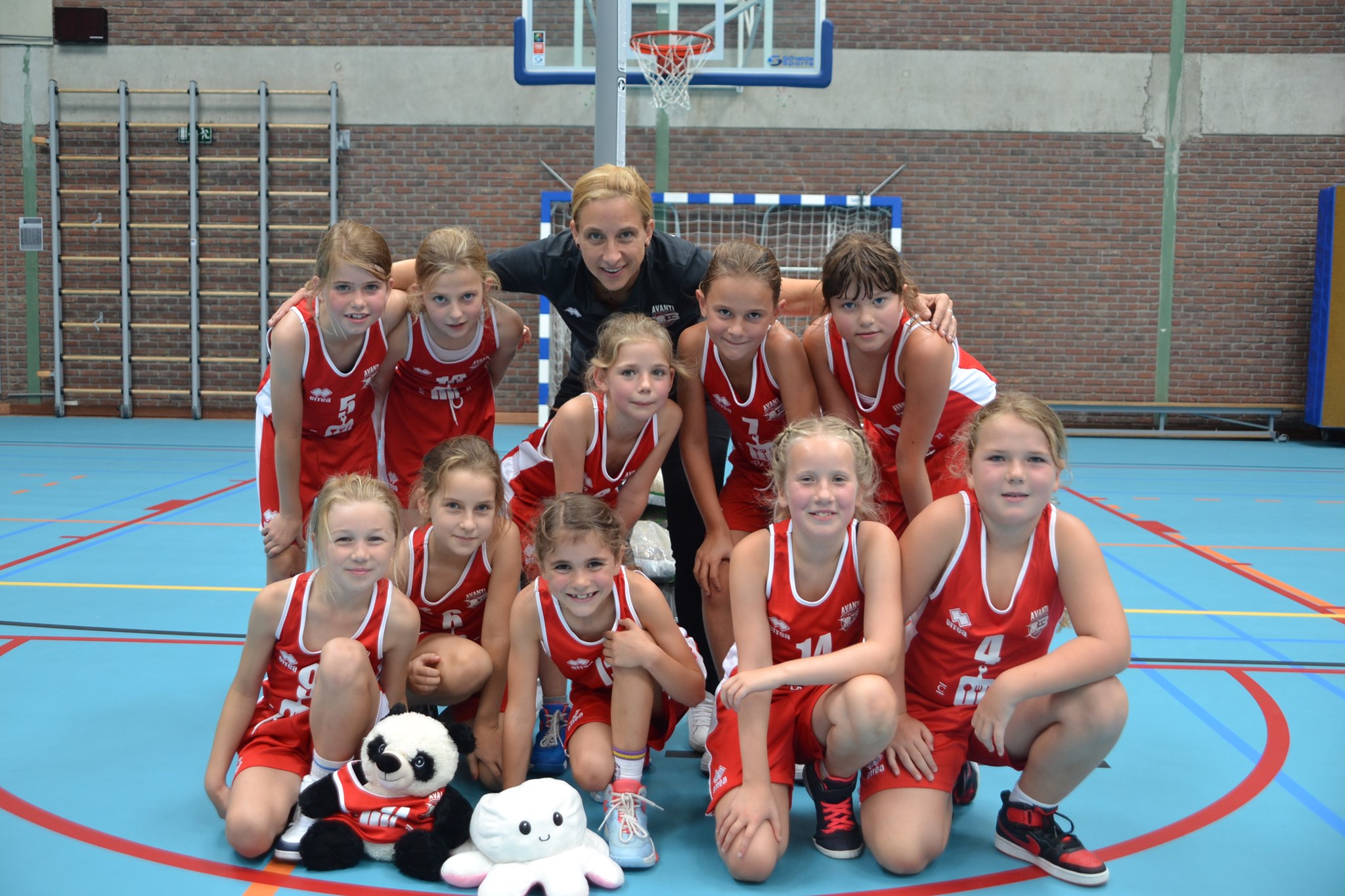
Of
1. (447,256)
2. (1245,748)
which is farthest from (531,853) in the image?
(1245,748)

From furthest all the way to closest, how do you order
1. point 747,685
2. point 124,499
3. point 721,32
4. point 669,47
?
point 721,32 < point 669,47 < point 124,499 < point 747,685

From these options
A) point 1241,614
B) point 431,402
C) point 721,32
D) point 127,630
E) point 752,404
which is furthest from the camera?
point 721,32

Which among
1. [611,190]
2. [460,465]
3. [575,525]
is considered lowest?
[575,525]

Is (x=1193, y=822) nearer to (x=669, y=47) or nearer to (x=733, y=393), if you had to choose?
(x=733, y=393)

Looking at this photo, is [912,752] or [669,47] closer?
[912,752]

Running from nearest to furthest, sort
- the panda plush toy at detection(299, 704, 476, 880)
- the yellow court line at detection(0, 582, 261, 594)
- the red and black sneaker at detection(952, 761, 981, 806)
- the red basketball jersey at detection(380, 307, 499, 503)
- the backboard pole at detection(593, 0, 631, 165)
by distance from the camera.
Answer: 1. the panda plush toy at detection(299, 704, 476, 880)
2. the red and black sneaker at detection(952, 761, 981, 806)
3. the red basketball jersey at detection(380, 307, 499, 503)
4. the yellow court line at detection(0, 582, 261, 594)
5. the backboard pole at detection(593, 0, 631, 165)

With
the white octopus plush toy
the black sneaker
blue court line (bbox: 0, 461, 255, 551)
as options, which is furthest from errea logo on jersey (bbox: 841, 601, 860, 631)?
blue court line (bbox: 0, 461, 255, 551)

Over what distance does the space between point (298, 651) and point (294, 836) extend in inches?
16.5

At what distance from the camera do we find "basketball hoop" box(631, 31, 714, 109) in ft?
22.0

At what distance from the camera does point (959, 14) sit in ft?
31.3

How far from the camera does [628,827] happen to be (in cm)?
209

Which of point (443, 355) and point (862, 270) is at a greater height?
point (862, 270)

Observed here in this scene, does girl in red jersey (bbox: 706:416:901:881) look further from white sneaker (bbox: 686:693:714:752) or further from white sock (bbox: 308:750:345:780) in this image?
white sock (bbox: 308:750:345:780)

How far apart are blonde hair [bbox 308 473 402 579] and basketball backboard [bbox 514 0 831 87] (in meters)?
5.04
